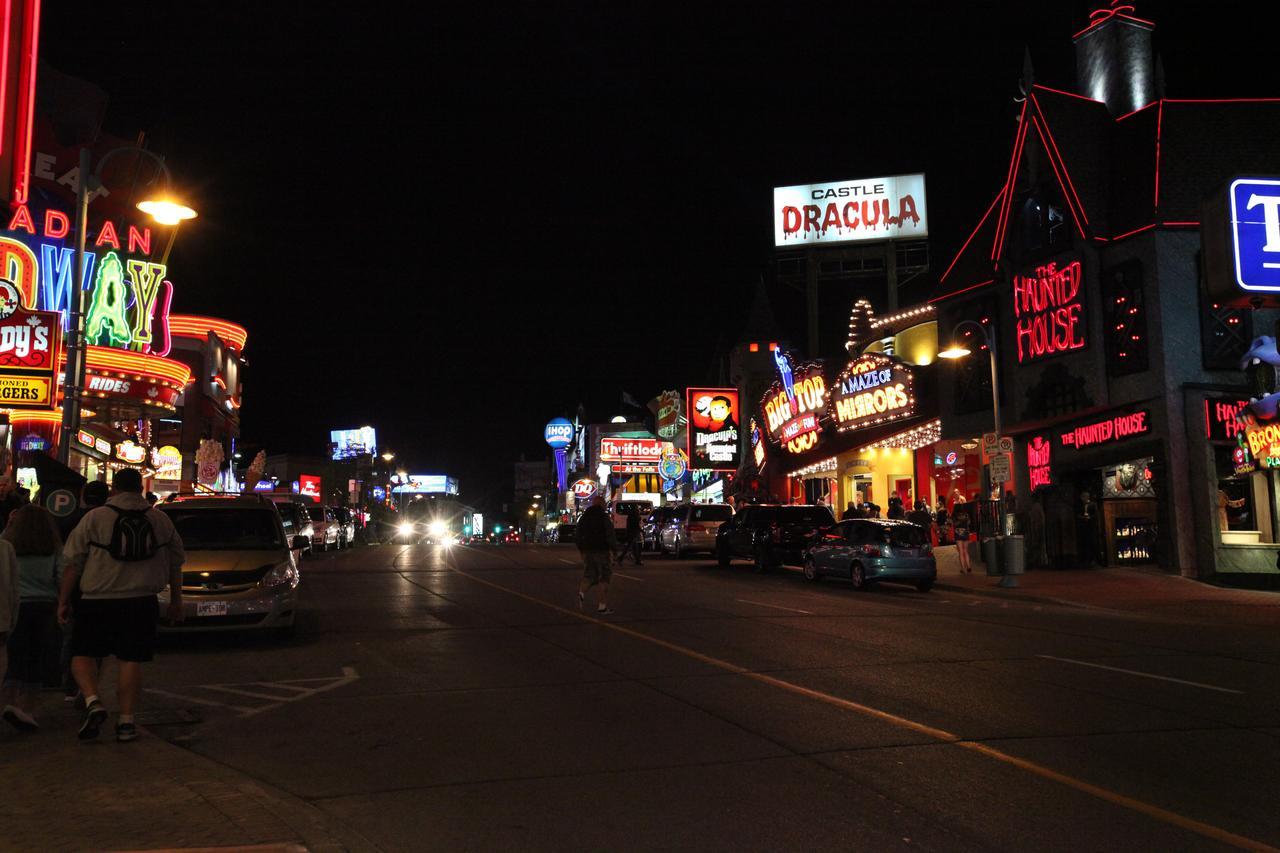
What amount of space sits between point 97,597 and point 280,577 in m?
5.15

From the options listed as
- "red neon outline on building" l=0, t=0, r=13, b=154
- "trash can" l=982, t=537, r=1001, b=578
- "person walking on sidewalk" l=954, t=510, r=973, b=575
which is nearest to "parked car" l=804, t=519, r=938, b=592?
"trash can" l=982, t=537, r=1001, b=578

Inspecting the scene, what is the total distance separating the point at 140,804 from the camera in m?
5.55

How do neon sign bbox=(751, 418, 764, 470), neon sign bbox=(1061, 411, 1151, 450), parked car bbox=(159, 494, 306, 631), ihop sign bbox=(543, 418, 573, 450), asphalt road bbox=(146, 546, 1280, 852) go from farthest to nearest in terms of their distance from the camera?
1. ihop sign bbox=(543, 418, 573, 450)
2. neon sign bbox=(751, 418, 764, 470)
3. neon sign bbox=(1061, 411, 1151, 450)
4. parked car bbox=(159, 494, 306, 631)
5. asphalt road bbox=(146, 546, 1280, 852)

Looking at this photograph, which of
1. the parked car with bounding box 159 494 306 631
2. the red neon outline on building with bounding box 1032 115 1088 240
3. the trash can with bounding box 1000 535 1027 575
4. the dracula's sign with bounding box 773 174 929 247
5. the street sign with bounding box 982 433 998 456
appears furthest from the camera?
the dracula's sign with bounding box 773 174 929 247

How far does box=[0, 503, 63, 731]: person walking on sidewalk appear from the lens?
24.8 feet

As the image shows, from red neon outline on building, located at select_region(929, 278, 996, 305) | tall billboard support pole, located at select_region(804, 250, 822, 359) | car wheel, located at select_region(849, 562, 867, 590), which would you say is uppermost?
tall billboard support pole, located at select_region(804, 250, 822, 359)

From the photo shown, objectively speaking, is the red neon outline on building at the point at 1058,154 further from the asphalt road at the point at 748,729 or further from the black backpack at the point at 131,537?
the black backpack at the point at 131,537

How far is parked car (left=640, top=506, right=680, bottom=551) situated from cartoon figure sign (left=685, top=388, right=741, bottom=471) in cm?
1872

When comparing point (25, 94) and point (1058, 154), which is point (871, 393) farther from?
point (25, 94)

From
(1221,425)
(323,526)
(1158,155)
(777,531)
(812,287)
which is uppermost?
(812,287)

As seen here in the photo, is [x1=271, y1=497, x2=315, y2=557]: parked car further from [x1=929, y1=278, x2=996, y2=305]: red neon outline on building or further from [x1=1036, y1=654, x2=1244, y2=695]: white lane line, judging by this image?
[x1=1036, y1=654, x2=1244, y2=695]: white lane line

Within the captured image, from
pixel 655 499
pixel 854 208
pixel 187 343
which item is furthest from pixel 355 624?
pixel 655 499

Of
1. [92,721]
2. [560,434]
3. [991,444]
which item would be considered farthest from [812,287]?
[560,434]

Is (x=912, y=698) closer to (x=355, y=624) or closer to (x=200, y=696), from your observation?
(x=200, y=696)
